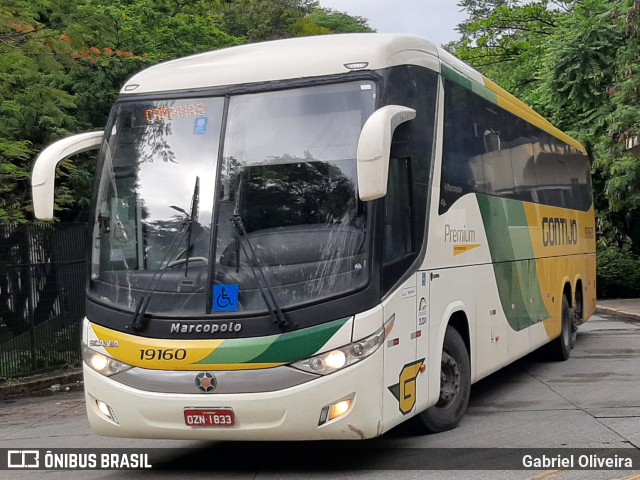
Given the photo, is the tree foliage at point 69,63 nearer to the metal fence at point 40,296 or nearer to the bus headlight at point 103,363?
the metal fence at point 40,296

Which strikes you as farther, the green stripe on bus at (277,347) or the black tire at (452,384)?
the black tire at (452,384)

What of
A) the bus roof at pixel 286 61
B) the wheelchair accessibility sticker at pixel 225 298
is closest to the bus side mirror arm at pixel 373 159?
the bus roof at pixel 286 61

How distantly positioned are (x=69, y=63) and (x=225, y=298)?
9.26 m

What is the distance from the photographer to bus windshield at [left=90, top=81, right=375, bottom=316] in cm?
721

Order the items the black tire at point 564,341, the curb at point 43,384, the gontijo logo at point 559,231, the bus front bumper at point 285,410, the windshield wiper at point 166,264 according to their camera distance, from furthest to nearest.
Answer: the black tire at point 564,341 < the curb at point 43,384 < the gontijo logo at point 559,231 < the windshield wiper at point 166,264 < the bus front bumper at point 285,410

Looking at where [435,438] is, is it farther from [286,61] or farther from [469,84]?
[469,84]

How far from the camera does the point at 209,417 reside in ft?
23.2

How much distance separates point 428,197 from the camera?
8414 mm

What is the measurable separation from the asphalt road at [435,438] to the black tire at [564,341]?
3.56 feet

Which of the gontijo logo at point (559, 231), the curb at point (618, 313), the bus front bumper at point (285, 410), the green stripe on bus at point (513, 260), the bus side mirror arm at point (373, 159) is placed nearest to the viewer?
the bus side mirror arm at point (373, 159)

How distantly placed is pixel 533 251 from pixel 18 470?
7134mm

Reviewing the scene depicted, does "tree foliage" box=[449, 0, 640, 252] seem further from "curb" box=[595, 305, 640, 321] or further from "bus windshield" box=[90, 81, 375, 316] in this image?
"bus windshield" box=[90, 81, 375, 316]

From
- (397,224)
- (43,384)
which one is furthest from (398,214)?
(43,384)

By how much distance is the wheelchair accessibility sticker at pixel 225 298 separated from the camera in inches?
283
